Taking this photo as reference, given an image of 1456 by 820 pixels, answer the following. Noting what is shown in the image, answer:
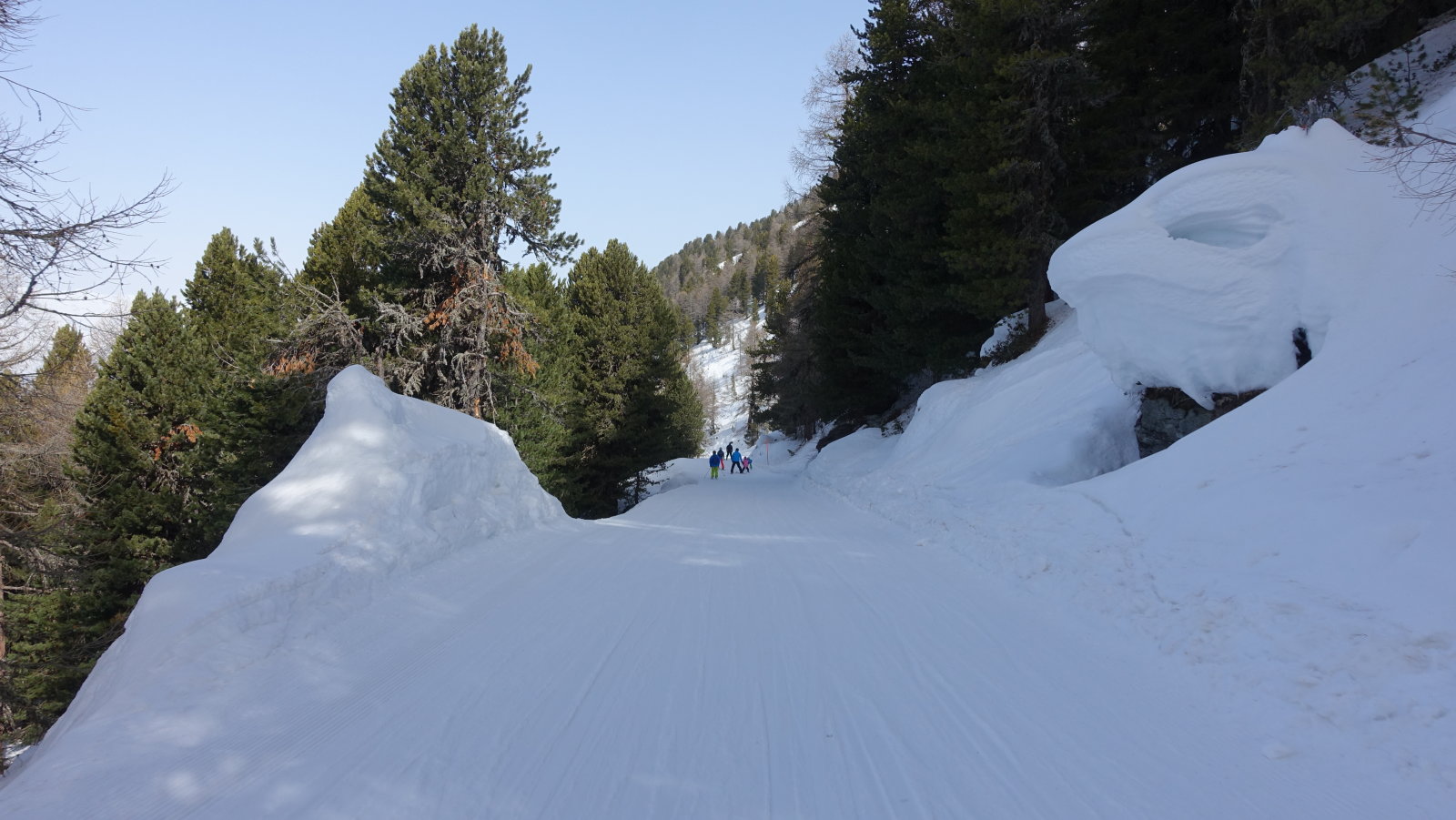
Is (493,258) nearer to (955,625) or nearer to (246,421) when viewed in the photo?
(246,421)

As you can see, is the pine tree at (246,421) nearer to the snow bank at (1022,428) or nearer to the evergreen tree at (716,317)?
the snow bank at (1022,428)

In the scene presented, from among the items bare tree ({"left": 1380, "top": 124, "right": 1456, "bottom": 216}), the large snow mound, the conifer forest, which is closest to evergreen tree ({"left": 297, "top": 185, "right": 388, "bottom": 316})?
the conifer forest

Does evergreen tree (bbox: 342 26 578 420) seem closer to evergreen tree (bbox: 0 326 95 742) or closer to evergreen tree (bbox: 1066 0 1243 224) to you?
evergreen tree (bbox: 0 326 95 742)

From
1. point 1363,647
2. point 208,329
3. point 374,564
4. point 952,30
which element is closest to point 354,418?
point 374,564

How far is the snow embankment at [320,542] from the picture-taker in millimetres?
3965

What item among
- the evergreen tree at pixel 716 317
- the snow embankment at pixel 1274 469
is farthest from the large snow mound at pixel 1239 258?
the evergreen tree at pixel 716 317

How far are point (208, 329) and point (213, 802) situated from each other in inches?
799

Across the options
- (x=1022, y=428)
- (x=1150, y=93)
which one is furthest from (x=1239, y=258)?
(x=1150, y=93)

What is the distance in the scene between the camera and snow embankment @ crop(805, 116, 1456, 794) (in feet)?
11.4

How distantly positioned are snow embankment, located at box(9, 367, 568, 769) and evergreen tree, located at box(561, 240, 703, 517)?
11.4 m

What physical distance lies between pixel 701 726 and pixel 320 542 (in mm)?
4618

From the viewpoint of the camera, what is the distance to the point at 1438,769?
9.00 feet

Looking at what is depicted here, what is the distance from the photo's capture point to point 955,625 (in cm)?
516

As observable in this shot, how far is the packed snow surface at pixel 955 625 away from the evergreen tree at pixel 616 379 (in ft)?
43.5
